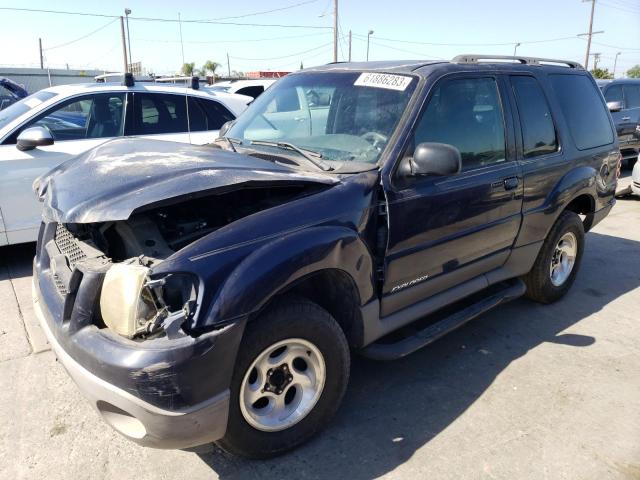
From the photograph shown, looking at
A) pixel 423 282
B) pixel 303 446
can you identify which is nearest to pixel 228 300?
pixel 303 446

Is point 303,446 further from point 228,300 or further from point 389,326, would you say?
point 228,300

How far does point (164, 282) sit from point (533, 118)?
3.06 metres

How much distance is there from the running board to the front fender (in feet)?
1.18

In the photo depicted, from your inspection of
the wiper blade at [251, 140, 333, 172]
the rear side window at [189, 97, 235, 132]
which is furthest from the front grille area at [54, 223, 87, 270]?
the rear side window at [189, 97, 235, 132]

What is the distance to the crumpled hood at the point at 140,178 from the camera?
2.21 m

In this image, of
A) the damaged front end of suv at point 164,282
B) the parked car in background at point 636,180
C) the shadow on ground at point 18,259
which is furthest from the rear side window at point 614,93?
the shadow on ground at point 18,259

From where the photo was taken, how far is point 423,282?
3.17 metres

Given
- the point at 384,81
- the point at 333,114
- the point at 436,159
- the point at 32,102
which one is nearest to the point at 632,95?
the point at 384,81

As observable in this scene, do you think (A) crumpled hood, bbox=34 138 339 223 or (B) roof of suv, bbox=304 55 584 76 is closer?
(A) crumpled hood, bbox=34 138 339 223

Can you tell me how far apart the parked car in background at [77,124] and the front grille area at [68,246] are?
8.19 feet

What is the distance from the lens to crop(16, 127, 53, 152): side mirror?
4.89 meters

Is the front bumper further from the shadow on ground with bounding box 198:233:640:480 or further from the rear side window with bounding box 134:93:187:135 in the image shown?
the rear side window with bounding box 134:93:187:135

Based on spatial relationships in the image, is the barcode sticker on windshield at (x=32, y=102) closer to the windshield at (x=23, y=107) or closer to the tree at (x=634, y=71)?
the windshield at (x=23, y=107)

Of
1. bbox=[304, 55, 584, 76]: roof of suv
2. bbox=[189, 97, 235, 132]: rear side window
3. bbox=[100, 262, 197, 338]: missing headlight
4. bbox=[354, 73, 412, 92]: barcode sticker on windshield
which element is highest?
bbox=[304, 55, 584, 76]: roof of suv
